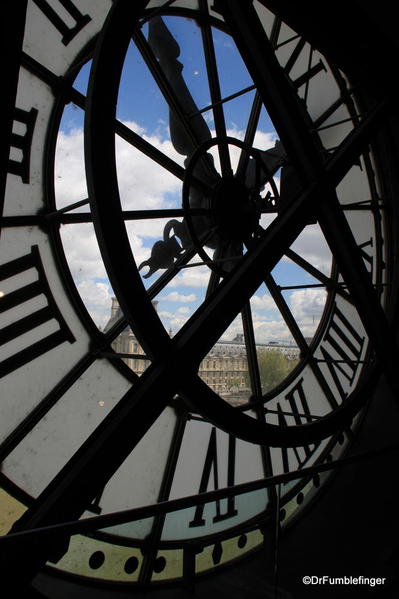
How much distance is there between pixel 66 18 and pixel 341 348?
4502 millimetres

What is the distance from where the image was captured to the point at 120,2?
2.20 m

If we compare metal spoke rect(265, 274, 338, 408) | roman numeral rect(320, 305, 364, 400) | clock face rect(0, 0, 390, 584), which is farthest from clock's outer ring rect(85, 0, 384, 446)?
roman numeral rect(320, 305, 364, 400)

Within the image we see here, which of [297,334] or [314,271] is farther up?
[314,271]

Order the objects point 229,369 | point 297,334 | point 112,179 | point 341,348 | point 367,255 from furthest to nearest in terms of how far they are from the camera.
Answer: point 367,255 < point 341,348 < point 297,334 < point 229,369 < point 112,179

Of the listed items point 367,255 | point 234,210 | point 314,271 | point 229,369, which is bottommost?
point 229,369

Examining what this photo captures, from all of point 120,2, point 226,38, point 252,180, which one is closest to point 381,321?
point 252,180

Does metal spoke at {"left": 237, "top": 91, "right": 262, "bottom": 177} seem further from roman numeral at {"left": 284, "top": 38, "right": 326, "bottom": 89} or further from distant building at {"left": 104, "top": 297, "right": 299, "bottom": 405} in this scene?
distant building at {"left": 104, "top": 297, "right": 299, "bottom": 405}

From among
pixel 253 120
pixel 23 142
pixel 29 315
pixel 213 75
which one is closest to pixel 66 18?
pixel 23 142

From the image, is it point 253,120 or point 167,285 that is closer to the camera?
point 167,285

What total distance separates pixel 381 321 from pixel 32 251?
8.81 ft

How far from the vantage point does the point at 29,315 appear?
3.48 metres

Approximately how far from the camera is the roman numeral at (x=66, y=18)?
327 cm

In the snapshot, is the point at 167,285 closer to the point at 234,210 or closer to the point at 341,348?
the point at 234,210

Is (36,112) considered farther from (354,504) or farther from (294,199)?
(354,504)
